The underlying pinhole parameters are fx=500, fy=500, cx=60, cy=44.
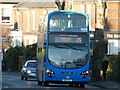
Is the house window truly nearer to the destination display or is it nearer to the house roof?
the house roof

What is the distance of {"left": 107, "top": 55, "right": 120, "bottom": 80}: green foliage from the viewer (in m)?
33.0

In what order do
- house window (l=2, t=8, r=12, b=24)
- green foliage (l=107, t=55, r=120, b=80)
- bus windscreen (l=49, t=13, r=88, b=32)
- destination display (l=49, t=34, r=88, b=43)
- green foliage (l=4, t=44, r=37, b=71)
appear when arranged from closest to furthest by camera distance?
destination display (l=49, t=34, r=88, b=43), bus windscreen (l=49, t=13, r=88, b=32), green foliage (l=107, t=55, r=120, b=80), green foliage (l=4, t=44, r=37, b=71), house window (l=2, t=8, r=12, b=24)

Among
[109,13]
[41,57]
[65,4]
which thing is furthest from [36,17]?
[41,57]

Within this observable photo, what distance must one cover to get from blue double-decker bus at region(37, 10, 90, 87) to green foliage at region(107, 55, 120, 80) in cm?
461

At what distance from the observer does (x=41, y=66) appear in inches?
1181

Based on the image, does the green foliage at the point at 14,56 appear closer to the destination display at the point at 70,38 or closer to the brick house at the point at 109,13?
the brick house at the point at 109,13

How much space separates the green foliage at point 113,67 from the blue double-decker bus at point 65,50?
4.61 meters

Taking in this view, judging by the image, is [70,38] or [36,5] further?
[36,5]

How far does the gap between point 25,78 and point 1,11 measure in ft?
188

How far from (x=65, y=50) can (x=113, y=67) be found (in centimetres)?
677

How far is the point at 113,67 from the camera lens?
34.0 m

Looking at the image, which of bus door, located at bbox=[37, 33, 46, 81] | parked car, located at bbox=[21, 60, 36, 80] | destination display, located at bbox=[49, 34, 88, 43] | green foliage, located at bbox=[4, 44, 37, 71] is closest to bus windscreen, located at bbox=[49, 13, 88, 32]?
destination display, located at bbox=[49, 34, 88, 43]

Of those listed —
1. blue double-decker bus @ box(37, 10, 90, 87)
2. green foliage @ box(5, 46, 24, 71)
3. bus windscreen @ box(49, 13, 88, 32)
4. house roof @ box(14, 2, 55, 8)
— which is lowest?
green foliage @ box(5, 46, 24, 71)

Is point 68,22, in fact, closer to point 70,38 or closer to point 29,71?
point 70,38
